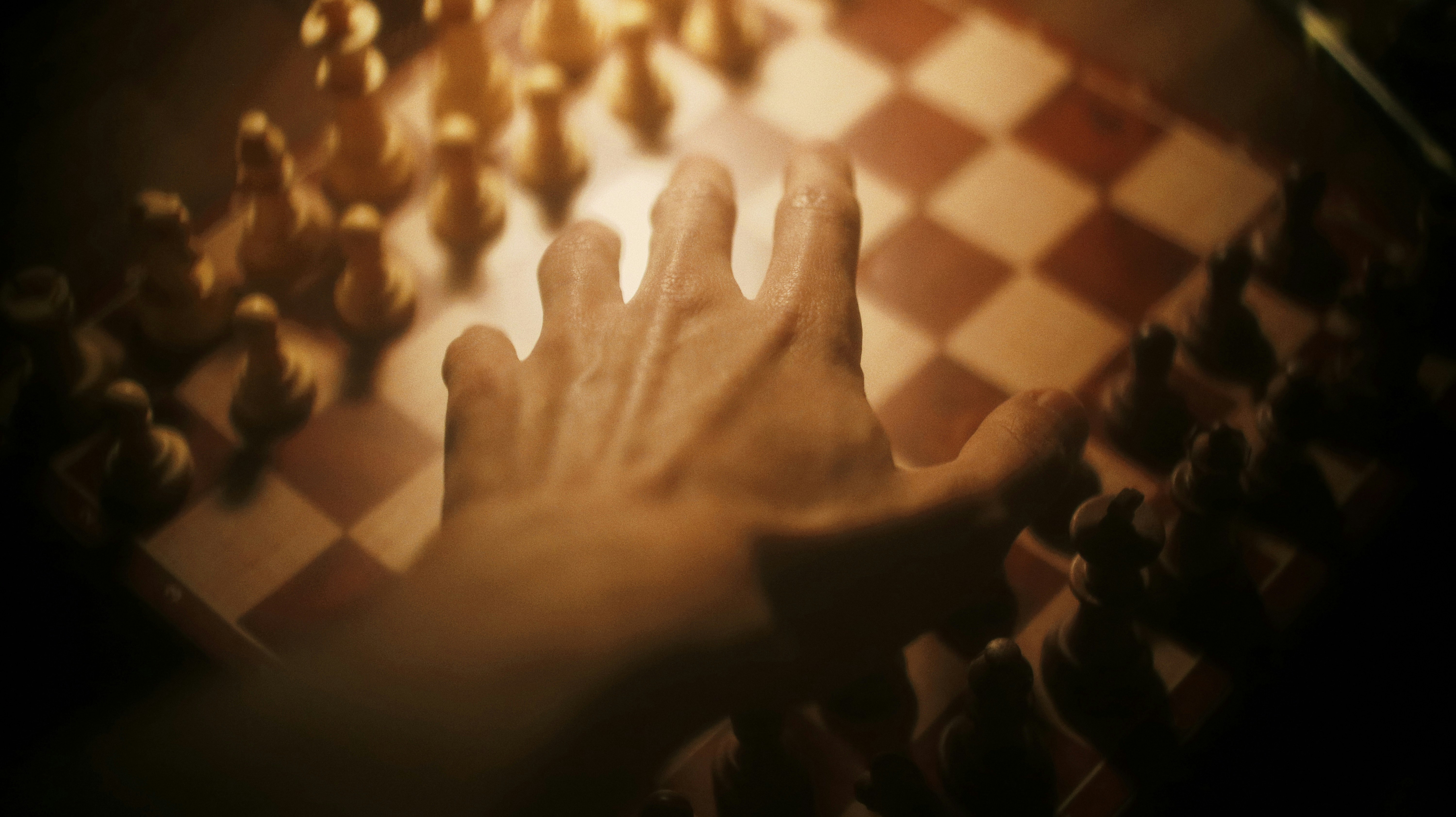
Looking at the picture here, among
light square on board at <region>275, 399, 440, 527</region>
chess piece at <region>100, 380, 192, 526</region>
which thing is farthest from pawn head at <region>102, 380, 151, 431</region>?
light square on board at <region>275, 399, 440, 527</region>

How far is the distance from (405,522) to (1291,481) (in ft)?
2.53

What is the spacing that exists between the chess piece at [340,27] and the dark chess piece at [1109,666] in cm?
80

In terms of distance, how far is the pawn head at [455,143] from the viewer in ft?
3.76

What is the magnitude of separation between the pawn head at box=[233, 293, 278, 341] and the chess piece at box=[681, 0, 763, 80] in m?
0.58

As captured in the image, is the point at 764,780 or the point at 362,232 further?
the point at 362,232

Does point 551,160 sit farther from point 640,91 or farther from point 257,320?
point 257,320

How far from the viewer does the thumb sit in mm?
813

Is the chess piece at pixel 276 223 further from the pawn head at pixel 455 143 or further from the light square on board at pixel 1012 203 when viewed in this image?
the light square on board at pixel 1012 203

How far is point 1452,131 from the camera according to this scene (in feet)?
4.59

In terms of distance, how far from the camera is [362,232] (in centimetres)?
109

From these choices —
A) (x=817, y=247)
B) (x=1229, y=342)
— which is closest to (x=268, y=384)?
(x=817, y=247)

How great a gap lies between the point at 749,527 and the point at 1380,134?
105 centimetres

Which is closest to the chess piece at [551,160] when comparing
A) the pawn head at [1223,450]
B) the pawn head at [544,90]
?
the pawn head at [544,90]

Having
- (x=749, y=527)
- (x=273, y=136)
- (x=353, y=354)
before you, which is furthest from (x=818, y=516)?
(x=273, y=136)
